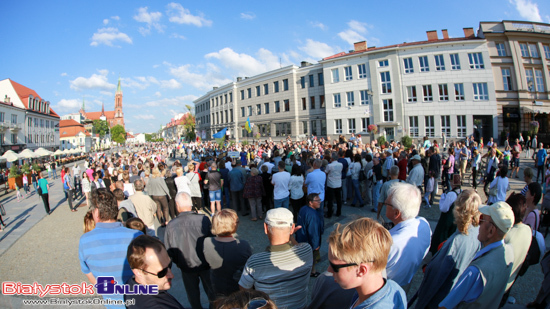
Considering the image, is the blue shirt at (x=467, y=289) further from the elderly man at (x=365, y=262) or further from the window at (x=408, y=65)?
the window at (x=408, y=65)

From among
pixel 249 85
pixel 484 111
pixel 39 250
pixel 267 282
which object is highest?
pixel 249 85

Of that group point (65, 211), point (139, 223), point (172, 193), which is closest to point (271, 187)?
point (172, 193)

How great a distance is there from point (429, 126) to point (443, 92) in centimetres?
383

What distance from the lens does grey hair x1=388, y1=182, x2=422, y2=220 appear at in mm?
2734

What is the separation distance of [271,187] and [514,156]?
41.4ft

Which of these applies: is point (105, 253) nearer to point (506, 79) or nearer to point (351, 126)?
point (351, 126)

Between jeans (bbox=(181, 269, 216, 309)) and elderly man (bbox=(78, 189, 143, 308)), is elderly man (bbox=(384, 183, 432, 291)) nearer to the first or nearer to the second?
jeans (bbox=(181, 269, 216, 309))

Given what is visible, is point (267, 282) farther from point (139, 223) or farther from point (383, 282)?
point (139, 223)

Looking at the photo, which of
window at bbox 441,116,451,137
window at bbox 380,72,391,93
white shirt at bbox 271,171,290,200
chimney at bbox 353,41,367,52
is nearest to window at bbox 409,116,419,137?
window at bbox 441,116,451,137

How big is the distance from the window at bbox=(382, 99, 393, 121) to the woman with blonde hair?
101 ft

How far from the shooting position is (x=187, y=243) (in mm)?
3646

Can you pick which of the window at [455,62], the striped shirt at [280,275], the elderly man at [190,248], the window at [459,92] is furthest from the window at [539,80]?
the elderly man at [190,248]

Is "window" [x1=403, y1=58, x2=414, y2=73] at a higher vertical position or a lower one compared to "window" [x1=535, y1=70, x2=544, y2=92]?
higher

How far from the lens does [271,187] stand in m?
9.12
